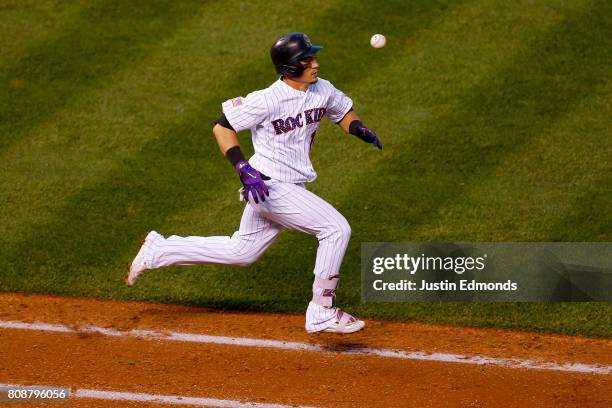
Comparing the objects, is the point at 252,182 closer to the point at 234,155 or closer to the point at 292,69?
the point at 234,155

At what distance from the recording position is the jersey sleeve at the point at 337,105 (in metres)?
7.57

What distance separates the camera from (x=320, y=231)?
A: 7.36m

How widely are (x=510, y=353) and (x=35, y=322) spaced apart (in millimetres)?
3371

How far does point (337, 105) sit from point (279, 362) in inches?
71.2

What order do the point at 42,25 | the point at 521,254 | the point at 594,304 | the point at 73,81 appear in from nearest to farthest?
the point at 594,304 < the point at 521,254 < the point at 73,81 < the point at 42,25

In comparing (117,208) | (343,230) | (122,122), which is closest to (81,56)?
(122,122)

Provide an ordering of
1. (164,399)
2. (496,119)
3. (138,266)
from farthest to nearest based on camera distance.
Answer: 1. (496,119)
2. (138,266)
3. (164,399)

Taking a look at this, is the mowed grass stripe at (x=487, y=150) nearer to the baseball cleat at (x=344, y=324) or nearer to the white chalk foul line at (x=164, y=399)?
the baseball cleat at (x=344, y=324)

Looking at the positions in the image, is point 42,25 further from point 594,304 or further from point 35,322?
point 594,304

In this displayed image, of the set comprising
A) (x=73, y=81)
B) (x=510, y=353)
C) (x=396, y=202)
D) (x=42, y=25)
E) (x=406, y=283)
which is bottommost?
(x=510, y=353)

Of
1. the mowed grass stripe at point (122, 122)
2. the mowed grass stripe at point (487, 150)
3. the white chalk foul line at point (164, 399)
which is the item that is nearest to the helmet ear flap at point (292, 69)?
the mowed grass stripe at point (487, 150)

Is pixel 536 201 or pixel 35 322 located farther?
pixel 536 201

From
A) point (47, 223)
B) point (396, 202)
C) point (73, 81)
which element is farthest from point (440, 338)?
point (73, 81)

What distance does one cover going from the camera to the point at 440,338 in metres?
7.79
